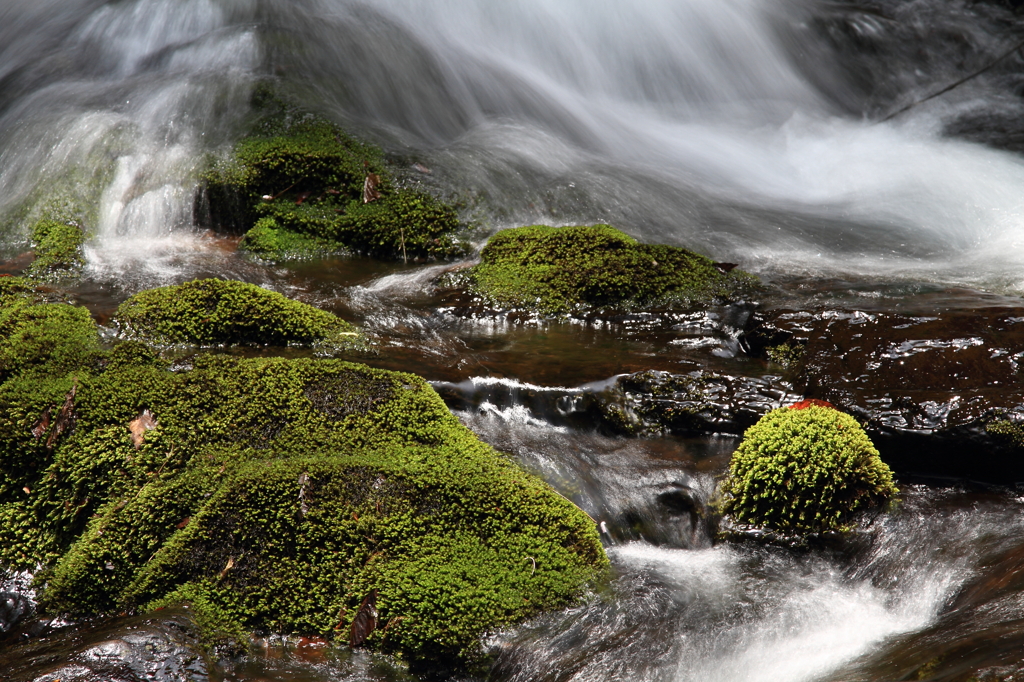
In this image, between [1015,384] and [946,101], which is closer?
[1015,384]

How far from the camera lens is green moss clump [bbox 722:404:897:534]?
454 centimetres

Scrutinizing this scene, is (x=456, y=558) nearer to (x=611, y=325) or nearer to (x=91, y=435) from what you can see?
(x=91, y=435)

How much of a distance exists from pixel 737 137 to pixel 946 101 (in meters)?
4.94

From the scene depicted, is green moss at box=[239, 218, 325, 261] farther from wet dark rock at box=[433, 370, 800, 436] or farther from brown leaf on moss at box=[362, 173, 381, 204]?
wet dark rock at box=[433, 370, 800, 436]

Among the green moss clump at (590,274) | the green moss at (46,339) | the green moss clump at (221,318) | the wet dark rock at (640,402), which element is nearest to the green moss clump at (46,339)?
the green moss at (46,339)

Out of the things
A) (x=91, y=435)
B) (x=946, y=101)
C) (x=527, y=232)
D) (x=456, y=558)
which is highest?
(x=946, y=101)

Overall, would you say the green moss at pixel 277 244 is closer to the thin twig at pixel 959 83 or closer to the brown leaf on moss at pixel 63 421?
the brown leaf on moss at pixel 63 421

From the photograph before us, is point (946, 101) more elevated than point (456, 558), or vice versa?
point (946, 101)

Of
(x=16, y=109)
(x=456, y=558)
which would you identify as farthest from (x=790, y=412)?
(x=16, y=109)

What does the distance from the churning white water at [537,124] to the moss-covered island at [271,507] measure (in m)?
3.28

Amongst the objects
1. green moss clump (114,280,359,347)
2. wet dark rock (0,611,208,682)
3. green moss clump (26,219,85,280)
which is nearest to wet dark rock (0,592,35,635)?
wet dark rock (0,611,208,682)

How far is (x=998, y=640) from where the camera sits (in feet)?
10.3

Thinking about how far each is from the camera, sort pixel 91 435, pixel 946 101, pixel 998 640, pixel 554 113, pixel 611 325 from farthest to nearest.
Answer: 1. pixel 946 101
2. pixel 554 113
3. pixel 611 325
4. pixel 91 435
5. pixel 998 640

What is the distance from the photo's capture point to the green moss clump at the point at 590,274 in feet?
23.8
